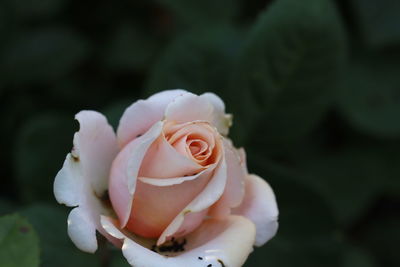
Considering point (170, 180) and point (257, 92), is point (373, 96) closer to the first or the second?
point (257, 92)

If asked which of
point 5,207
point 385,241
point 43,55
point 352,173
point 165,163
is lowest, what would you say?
point 385,241

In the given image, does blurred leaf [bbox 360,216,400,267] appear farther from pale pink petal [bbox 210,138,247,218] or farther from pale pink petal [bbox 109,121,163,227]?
pale pink petal [bbox 109,121,163,227]

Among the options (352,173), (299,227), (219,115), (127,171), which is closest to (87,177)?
(127,171)

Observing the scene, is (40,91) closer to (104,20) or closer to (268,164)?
A: (104,20)

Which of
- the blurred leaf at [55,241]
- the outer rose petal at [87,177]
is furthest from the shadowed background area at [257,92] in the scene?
the outer rose petal at [87,177]

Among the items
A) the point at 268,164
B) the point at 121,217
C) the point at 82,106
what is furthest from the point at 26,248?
the point at 82,106

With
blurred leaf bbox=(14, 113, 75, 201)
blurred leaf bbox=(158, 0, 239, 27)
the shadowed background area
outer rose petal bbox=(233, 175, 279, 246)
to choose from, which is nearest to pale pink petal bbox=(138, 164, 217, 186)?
outer rose petal bbox=(233, 175, 279, 246)

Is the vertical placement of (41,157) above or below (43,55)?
below
